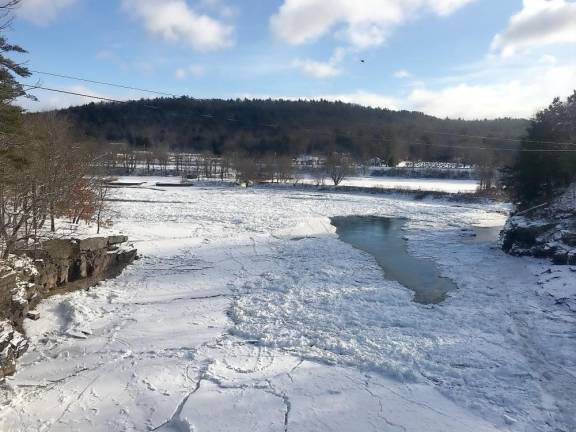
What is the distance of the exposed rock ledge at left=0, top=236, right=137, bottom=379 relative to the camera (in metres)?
8.91

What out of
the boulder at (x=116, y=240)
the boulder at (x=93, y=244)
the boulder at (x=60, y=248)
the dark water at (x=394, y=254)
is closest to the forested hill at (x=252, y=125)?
the dark water at (x=394, y=254)

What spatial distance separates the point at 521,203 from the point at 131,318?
20.6m

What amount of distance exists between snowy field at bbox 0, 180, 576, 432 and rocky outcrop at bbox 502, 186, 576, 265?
0.89 m

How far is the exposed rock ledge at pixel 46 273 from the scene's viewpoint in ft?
29.2

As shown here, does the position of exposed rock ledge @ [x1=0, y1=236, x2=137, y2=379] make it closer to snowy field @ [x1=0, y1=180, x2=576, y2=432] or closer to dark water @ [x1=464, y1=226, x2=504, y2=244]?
snowy field @ [x1=0, y1=180, x2=576, y2=432]

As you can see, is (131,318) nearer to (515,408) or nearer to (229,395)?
(229,395)

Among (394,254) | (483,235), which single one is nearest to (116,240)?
(394,254)

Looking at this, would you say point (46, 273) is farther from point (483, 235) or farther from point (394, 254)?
point (483, 235)

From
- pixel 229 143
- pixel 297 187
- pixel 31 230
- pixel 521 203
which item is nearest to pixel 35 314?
pixel 31 230

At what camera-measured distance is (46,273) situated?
12586 mm

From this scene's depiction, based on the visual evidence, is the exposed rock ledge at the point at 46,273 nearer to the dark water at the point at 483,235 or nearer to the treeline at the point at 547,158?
the dark water at the point at 483,235

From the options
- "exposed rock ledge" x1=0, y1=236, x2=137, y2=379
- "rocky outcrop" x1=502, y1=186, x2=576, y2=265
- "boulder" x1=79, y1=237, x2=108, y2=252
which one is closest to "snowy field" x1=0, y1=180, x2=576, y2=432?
"exposed rock ledge" x1=0, y1=236, x2=137, y2=379

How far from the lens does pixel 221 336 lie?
10117 mm

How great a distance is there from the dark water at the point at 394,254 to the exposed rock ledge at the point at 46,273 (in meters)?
9.94
